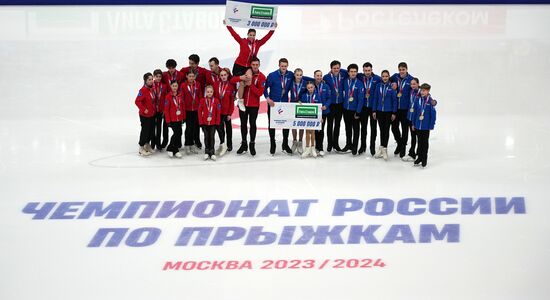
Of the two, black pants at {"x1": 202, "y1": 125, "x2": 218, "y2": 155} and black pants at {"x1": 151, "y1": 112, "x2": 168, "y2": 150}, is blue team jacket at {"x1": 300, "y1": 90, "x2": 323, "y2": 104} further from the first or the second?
black pants at {"x1": 151, "y1": 112, "x2": 168, "y2": 150}

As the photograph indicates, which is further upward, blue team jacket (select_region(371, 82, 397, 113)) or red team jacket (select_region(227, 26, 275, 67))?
red team jacket (select_region(227, 26, 275, 67))

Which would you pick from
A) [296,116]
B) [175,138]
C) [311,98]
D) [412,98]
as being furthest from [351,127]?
[175,138]

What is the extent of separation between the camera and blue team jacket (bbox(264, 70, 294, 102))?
1299cm

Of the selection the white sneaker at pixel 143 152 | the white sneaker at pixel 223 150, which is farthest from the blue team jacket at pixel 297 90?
the white sneaker at pixel 143 152

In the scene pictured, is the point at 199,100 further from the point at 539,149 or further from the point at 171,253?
the point at 539,149

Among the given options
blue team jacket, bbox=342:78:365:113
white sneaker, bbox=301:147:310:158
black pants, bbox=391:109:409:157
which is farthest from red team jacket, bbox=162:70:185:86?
black pants, bbox=391:109:409:157

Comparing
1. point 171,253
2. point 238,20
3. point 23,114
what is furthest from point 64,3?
point 171,253

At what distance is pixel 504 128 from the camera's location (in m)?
14.7

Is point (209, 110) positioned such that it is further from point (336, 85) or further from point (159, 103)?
point (336, 85)

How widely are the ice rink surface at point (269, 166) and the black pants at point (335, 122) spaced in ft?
1.15

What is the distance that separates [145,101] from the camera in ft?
41.9

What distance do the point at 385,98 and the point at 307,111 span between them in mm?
1175

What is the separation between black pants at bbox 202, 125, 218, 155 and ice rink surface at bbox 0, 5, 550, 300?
323mm

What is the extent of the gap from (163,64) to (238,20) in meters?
5.34
